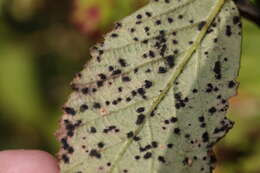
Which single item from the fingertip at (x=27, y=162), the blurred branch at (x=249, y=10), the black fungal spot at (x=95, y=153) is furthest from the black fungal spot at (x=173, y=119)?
the fingertip at (x=27, y=162)

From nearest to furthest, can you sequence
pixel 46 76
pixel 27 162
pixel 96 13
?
pixel 27 162
pixel 96 13
pixel 46 76

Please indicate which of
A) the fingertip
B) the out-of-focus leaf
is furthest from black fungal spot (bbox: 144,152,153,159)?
the out-of-focus leaf

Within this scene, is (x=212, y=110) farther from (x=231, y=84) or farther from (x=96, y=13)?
(x=96, y=13)

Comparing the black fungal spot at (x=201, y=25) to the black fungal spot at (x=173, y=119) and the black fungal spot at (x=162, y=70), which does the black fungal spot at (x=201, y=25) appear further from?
the black fungal spot at (x=173, y=119)

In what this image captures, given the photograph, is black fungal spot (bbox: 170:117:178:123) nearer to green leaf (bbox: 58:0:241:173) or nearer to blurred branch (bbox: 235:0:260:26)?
green leaf (bbox: 58:0:241:173)

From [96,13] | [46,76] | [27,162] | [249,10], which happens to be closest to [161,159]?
[249,10]
